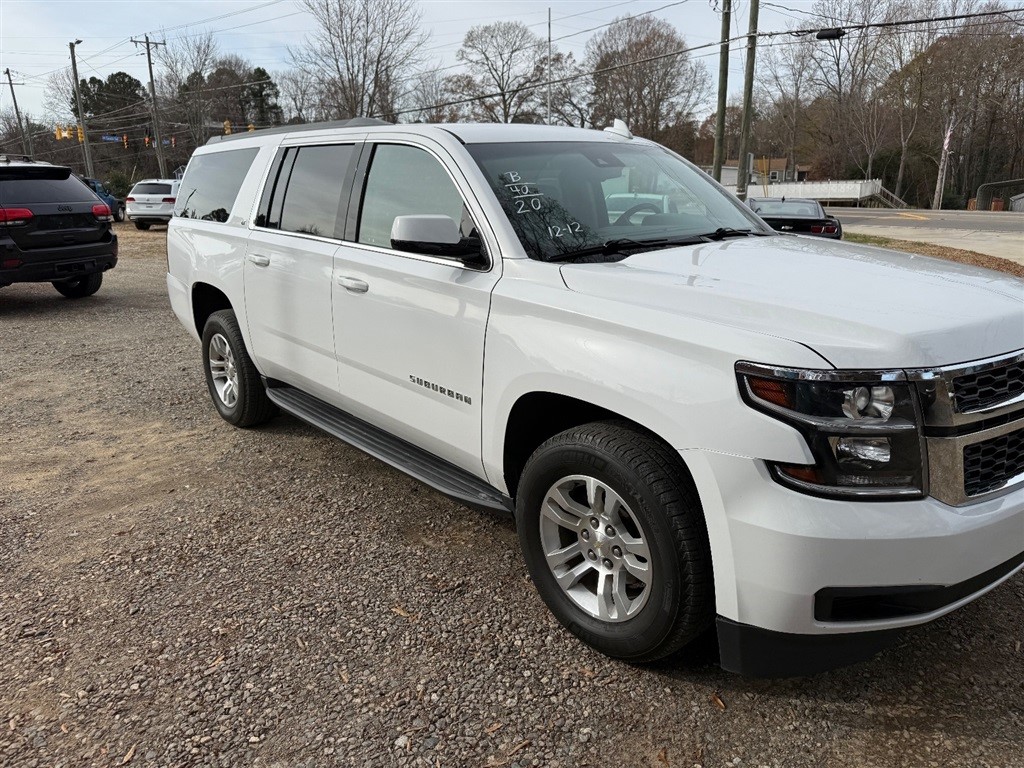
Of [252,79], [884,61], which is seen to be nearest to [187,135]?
[252,79]

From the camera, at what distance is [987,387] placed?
209 cm

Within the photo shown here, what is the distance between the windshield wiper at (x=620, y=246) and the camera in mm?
2945

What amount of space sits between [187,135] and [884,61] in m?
55.9

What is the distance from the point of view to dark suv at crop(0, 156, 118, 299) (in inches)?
351

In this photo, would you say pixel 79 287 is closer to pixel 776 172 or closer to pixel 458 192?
pixel 458 192

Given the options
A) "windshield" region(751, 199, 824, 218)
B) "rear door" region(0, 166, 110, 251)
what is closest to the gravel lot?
"rear door" region(0, 166, 110, 251)

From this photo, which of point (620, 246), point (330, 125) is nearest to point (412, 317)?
point (620, 246)

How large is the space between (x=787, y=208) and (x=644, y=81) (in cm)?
5033

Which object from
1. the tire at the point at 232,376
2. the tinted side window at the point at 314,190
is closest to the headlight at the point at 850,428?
the tinted side window at the point at 314,190

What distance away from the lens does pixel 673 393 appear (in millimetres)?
2199

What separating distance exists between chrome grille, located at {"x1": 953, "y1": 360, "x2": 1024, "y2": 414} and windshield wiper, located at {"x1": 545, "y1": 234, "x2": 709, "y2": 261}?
133cm

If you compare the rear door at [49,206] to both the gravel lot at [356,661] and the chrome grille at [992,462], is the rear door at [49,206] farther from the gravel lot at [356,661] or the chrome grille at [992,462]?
the chrome grille at [992,462]

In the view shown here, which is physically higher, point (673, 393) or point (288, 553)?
point (673, 393)

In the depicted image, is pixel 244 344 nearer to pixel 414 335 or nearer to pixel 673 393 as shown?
pixel 414 335
